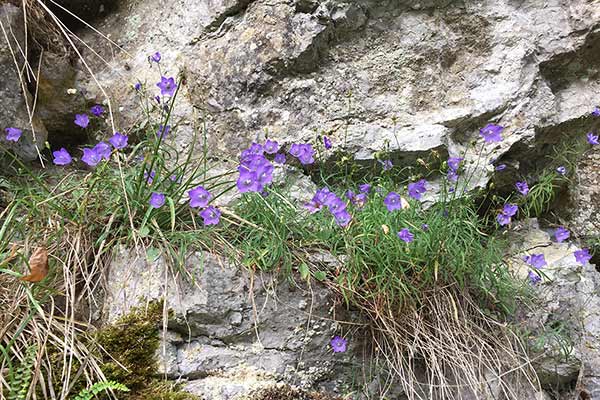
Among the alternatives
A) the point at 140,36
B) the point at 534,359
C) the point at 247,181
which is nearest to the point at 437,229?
the point at 534,359

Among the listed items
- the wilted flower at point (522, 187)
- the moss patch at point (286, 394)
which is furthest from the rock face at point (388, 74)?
the moss patch at point (286, 394)

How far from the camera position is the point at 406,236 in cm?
207

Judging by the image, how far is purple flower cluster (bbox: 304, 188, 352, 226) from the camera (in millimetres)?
2104

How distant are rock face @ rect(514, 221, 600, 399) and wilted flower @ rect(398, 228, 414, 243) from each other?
631 mm

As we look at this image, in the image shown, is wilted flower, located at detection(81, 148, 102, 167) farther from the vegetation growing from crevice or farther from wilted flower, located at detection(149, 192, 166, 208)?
wilted flower, located at detection(149, 192, 166, 208)

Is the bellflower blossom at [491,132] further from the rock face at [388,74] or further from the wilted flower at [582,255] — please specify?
the wilted flower at [582,255]

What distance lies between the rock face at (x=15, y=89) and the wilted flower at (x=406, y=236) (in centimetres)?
169

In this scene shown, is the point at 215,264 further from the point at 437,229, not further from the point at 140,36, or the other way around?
the point at 140,36

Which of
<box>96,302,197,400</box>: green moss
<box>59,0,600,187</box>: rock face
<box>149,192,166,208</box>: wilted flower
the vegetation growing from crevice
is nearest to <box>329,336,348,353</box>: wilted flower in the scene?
the vegetation growing from crevice

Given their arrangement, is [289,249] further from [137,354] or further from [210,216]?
[137,354]

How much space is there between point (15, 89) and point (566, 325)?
2673 mm

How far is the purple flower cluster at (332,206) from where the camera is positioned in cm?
210

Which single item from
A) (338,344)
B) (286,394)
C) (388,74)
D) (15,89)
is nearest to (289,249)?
(338,344)

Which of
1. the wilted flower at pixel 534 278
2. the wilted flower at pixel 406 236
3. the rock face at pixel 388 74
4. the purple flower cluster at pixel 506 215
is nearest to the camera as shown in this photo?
the wilted flower at pixel 406 236
